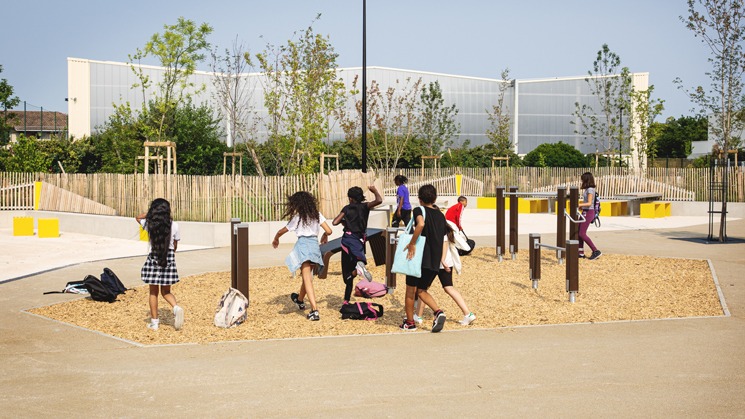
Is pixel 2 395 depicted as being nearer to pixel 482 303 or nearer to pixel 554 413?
pixel 554 413

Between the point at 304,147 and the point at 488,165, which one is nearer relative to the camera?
the point at 304,147

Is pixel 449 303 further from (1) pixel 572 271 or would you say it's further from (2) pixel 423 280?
(2) pixel 423 280

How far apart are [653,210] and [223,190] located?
650 inches

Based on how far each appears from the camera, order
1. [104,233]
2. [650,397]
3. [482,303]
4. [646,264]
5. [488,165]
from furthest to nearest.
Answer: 1. [488,165]
2. [104,233]
3. [646,264]
4. [482,303]
5. [650,397]

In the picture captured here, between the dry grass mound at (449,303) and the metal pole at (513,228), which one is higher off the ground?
the metal pole at (513,228)

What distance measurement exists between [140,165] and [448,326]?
96.7ft

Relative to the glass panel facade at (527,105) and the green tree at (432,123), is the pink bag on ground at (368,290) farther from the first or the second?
the glass panel facade at (527,105)

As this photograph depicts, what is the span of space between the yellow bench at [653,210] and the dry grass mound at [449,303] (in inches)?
595

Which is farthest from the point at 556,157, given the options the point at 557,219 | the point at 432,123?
the point at 557,219

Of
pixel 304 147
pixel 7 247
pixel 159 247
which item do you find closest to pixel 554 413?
pixel 159 247

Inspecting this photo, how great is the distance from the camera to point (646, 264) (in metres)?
15.6

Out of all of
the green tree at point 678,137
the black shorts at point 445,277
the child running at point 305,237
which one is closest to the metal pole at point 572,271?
the black shorts at point 445,277

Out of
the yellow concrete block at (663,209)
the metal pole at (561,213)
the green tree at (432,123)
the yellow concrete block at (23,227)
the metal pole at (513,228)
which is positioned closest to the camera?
the metal pole at (561,213)

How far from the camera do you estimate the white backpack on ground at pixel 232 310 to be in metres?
9.73
